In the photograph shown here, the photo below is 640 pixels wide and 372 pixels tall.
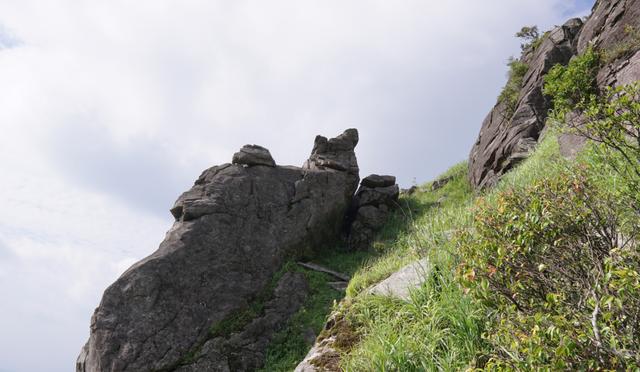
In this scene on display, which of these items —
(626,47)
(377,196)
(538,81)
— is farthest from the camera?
(377,196)

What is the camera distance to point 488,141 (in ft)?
78.5

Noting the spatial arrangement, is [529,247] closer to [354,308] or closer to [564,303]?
[564,303]

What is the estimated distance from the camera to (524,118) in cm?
2122

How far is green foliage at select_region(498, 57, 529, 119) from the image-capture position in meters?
23.3

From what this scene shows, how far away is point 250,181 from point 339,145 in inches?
254

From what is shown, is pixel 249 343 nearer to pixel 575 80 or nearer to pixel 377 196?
pixel 377 196

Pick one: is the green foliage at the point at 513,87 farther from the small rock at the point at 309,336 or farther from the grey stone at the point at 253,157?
the small rock at the point at 309,336

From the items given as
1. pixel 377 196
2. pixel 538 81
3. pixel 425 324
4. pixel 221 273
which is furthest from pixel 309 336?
pixel 538 81

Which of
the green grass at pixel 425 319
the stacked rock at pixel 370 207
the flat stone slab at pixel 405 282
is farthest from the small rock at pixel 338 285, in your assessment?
the flat stone slab at pixel 405 282

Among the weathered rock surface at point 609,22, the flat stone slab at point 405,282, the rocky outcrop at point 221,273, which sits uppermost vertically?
the weathered rock surface at point 609,22

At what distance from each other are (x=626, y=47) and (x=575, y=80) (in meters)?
3.19

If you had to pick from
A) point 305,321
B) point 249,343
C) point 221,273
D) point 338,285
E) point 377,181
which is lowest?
point 305,321

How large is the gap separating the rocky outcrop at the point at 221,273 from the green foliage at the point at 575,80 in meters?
10.8

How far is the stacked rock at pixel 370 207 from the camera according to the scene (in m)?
21.0
